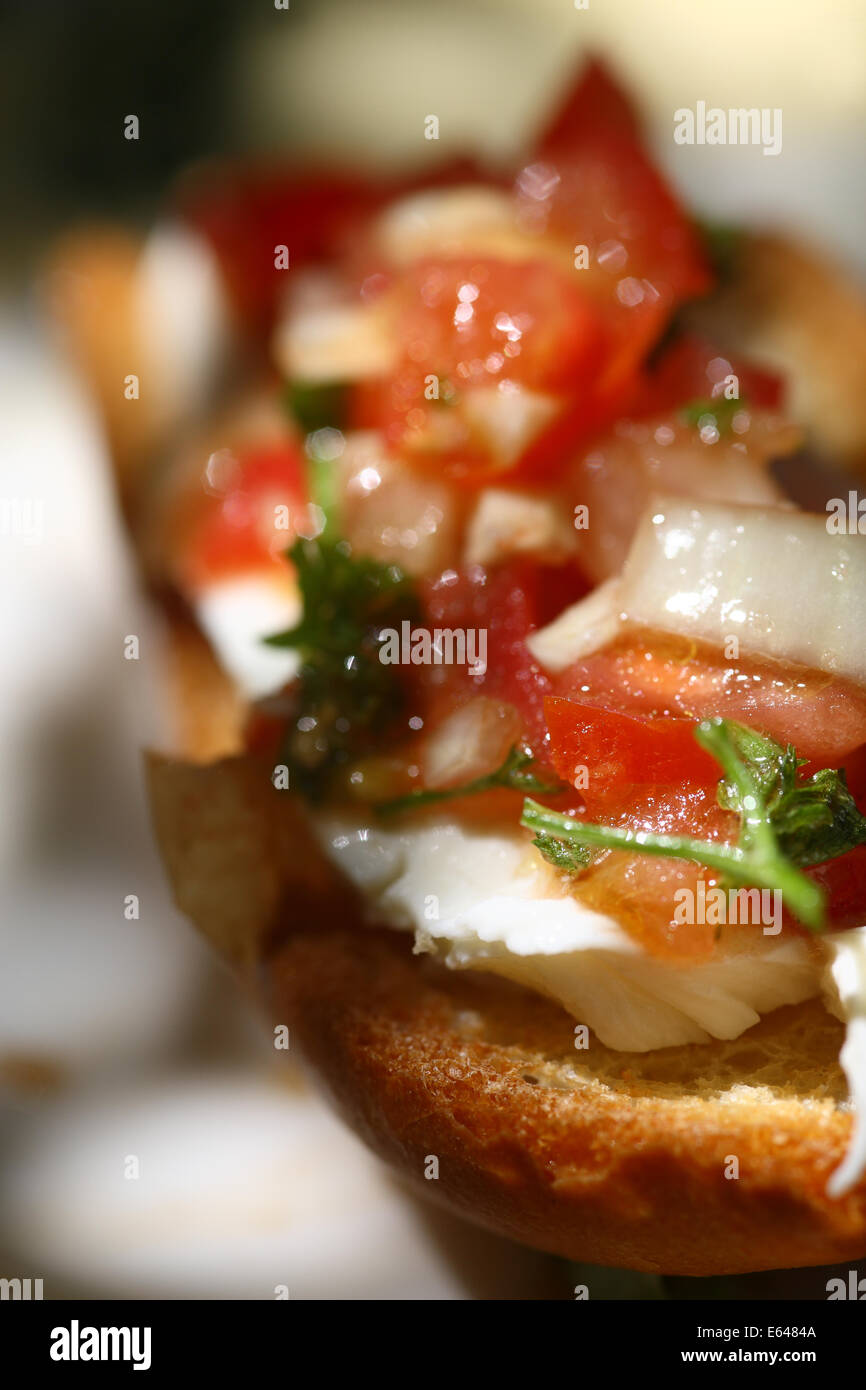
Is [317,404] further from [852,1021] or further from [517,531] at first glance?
[852,1021]

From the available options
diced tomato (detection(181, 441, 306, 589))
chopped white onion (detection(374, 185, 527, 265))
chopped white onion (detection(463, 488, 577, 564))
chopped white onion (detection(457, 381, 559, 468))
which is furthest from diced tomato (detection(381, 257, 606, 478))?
diced tomato (detection(181, 441, 306, 589))

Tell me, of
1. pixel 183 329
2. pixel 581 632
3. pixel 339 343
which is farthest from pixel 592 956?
pixel 183 329

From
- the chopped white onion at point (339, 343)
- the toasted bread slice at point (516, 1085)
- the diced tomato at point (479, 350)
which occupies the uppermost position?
the chopped white onion at point (339, 343)

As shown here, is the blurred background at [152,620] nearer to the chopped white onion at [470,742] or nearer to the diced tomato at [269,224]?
the diced tomato at [269,224]

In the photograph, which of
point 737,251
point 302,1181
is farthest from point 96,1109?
point 737,251

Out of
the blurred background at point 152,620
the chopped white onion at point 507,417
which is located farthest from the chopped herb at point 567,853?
the chopped white onion at point 507,417

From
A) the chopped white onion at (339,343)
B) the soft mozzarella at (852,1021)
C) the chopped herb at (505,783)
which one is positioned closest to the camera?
the soft mozzarella at (852,1021)
